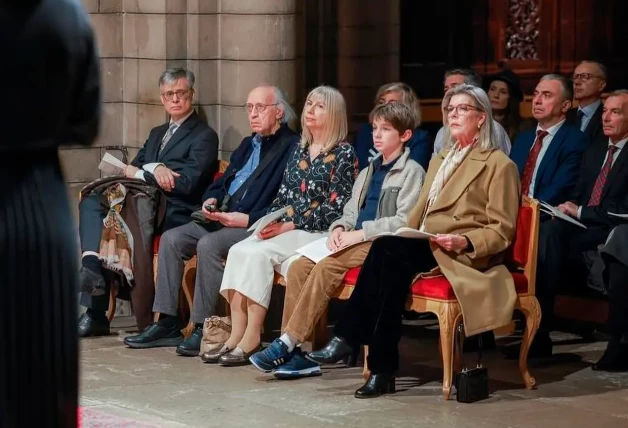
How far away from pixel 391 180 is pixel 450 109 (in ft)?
1.58

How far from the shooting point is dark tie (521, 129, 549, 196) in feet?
22.1

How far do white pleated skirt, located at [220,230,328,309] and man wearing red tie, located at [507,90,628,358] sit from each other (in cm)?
108

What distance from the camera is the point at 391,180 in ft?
20.4

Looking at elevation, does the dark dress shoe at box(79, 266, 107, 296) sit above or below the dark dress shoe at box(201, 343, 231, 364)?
above

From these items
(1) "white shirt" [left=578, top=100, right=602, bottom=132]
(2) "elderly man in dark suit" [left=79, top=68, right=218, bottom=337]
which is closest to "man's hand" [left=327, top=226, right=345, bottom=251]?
(2) "elderly man in dark suit" [left=79, top=68, right=218, bottom=337]

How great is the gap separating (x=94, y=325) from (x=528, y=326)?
2.50 m

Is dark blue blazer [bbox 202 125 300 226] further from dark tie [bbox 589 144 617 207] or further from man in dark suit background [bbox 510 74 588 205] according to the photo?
dark tie [bbox 589 144 617 207]

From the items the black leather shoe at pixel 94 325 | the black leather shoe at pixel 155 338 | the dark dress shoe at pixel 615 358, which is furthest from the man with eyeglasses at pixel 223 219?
the dark dress shoe at pixel 615 358

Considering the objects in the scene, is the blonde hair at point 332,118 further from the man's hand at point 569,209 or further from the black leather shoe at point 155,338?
Answer: the black leather shoe at point 155,338

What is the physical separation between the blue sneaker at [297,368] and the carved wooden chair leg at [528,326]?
92cm

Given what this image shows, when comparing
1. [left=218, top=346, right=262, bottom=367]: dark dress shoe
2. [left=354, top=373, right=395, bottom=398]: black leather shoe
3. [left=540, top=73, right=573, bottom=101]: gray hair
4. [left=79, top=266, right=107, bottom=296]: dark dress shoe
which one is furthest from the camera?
[left=79, top=266, right=107, bottom=296]: dark dress shoe

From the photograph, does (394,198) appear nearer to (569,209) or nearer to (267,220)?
(267,220)

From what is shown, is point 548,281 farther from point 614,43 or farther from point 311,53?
point 614,43

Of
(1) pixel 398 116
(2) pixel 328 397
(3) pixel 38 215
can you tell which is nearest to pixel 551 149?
(1) pixel 398 116
